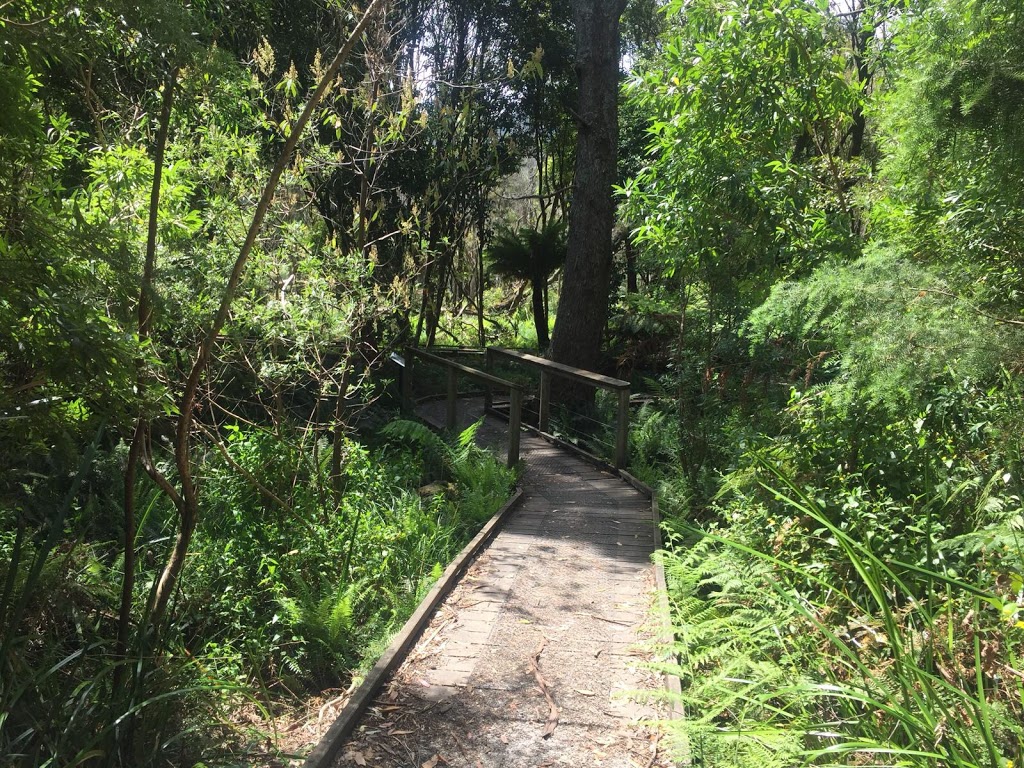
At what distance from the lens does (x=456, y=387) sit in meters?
10.0

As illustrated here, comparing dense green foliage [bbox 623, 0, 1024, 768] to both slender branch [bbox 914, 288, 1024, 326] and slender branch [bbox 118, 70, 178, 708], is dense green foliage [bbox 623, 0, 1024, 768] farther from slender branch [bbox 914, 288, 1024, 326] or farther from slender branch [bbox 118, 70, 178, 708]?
slender branch [bbox 118, 70, 178, 708]

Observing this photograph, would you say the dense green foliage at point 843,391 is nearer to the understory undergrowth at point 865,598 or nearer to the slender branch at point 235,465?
the understory undergrowth at point 865,598

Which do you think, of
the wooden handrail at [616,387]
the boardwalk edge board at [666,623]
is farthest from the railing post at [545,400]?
the boardwalk edge board at [666,623]

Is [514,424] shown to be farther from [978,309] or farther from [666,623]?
[978,309]

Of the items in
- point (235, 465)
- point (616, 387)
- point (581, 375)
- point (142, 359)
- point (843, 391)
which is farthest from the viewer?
point (581, 375)

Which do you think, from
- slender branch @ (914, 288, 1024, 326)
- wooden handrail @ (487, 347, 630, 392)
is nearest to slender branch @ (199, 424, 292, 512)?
wooden handrail @ (487, 347, 630, 392)

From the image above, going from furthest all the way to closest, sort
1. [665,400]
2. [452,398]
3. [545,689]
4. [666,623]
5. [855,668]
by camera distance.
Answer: [452,398]
[665,400]
[666,623]
[545,689]
[855,668]

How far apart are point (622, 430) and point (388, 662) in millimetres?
4686

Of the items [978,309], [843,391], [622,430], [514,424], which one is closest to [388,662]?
[843,391]

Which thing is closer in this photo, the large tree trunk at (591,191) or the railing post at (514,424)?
the railing post at (514,424)

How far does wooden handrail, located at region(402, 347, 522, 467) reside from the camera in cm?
800

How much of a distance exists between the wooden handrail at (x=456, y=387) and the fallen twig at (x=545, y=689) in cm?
387

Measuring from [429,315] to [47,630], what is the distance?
33.4 ft

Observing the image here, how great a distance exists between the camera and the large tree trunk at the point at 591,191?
418 inches
